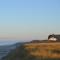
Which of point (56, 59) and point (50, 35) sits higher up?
point (50, 35)

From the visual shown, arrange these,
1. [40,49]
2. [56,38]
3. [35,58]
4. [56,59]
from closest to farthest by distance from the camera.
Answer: [56,59] < [35,58] < [40,49] < [56,38]

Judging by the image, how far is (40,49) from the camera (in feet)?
173

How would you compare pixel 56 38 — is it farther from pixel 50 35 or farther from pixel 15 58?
pixel 15 58

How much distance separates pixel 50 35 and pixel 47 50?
107 feet

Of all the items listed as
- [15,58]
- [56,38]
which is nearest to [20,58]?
[15,58]

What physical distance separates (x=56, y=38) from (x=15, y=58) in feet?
99.0

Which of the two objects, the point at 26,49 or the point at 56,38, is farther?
the point at 56,38

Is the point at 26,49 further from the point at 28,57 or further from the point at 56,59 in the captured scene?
the point at 56,59

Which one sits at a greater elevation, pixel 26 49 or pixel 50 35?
pixel 50 35

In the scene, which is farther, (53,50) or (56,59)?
(53,50)

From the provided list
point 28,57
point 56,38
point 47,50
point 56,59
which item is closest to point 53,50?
point 47,50

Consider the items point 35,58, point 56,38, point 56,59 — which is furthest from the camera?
point 56,38

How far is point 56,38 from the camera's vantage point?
79.9 m

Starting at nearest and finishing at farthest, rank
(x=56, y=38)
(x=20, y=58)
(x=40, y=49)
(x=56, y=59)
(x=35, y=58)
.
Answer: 1. (x=56, y=59)
2. (x=35, y=58)
3. (x=20, y=58)
4. (x=40, y=49)
5. (x=56, y=38)
